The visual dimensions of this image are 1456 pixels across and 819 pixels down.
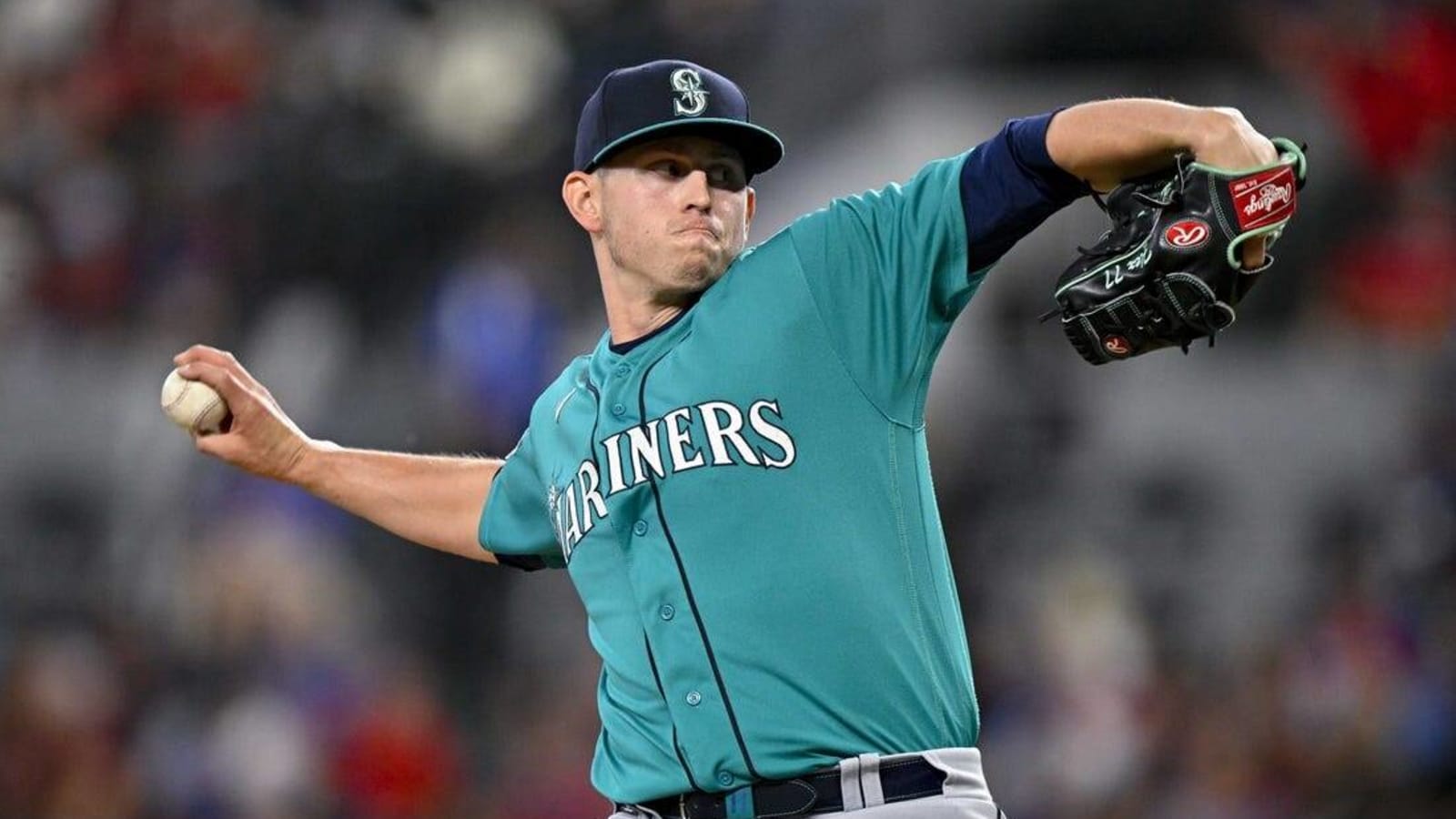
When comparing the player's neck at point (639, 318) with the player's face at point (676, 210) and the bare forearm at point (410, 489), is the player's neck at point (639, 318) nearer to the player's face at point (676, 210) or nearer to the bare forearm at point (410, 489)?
the player's face at point (676, 210)

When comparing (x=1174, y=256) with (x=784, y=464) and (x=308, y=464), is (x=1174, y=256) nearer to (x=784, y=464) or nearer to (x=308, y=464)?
(x=784, y=464)

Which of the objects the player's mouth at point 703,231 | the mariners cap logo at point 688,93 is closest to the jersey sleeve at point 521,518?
the player's mouth at point 703,231

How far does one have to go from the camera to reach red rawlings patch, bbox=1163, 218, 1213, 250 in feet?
7.80

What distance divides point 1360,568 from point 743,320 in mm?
4175

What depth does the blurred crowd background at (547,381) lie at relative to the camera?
6.20 m

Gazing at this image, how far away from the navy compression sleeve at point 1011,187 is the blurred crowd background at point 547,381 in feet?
12.4

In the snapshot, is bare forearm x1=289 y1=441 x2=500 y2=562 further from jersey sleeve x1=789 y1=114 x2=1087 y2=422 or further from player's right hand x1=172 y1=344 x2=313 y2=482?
jersey sleeve x1=789 y1=114 x2=1087 y2=422

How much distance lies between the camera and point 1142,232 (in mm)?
2484

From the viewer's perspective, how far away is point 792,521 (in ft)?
8.63

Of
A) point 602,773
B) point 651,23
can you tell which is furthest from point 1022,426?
point 602,773

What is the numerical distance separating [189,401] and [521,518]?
659 mm

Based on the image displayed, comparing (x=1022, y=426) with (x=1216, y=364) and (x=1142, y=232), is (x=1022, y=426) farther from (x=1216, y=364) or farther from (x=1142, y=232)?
(x=1142, y=232)

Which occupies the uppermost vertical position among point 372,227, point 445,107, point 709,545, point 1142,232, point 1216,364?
point 445,107

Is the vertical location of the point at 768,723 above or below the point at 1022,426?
below
